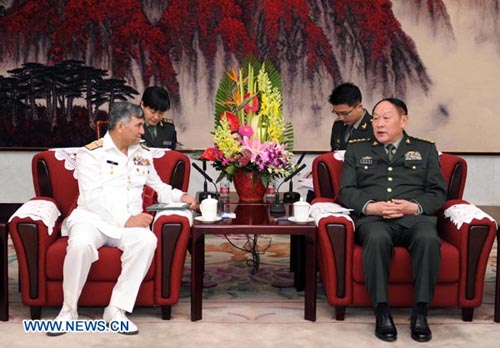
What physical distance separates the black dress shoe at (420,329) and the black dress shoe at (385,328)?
0.09m

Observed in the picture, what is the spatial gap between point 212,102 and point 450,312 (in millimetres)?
3688

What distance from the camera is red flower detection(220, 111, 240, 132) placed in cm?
457

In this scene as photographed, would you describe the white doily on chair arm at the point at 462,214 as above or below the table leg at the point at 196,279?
above

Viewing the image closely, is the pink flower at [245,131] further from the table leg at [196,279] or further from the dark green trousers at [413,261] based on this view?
the dark green trousers at [413,261]

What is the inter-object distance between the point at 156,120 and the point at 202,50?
1.97 metres

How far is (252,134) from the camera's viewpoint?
4.55 meters

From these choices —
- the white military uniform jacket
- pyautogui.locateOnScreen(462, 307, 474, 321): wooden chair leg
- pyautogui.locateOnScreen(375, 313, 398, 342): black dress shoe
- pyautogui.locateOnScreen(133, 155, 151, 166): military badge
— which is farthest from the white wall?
pyautogui.locateOnScreen(375, 313, 398, 342): black dress shoe

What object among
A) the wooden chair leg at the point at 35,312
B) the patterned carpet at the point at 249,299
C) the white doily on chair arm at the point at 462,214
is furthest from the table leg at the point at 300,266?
the wooden chair leg at the point at 35,312

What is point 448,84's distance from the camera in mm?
7219

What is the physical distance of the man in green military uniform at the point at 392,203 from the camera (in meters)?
3.77

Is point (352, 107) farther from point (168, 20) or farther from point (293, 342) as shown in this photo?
point (168, 20)

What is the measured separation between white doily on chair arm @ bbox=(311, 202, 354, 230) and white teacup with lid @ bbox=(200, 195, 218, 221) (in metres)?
0.56

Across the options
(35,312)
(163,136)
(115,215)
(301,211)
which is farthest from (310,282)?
(163,136)

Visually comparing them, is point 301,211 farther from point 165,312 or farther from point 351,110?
point 351,110
